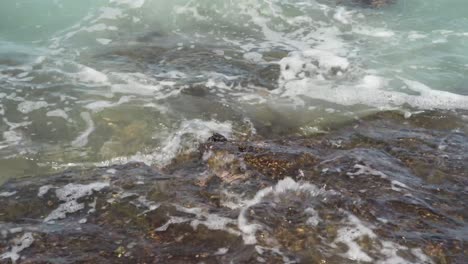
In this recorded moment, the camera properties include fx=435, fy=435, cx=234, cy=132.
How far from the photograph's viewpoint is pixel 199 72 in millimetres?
10211

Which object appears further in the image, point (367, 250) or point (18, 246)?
point (18, 246)

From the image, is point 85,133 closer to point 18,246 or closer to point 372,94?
point 18,246

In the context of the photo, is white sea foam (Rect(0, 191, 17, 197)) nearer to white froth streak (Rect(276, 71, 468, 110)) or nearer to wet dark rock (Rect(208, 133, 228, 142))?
wet dark rock (Rect(208, 133, 228, 142))

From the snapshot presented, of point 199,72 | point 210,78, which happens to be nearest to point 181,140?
point 210,78

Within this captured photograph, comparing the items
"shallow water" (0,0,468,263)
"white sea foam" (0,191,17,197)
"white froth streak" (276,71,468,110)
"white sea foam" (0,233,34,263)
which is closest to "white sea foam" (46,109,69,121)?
"shallow water" (0,0,468,263)

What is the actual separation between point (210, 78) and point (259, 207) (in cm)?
537

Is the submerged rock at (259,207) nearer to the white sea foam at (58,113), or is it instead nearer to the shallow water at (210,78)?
the shallow water at (210,78)

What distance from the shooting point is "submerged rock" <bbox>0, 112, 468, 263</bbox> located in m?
4.27

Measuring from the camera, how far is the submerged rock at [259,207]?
4270 millimetres

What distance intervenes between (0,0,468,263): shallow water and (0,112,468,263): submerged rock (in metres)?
0.09

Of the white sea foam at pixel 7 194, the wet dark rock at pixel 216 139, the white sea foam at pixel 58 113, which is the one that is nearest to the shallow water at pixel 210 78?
the white sea foam at pixel 58 113

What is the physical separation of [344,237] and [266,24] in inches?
423

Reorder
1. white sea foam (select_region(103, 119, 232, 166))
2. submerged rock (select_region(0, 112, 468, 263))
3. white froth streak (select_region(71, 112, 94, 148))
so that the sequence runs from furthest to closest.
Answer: white froth streak (select_region(71, 112, 94, 148)) < white sea foam (select_region(103, 119, 232, 166)) < submerged rock (select_region(0, 112, 468, 263))

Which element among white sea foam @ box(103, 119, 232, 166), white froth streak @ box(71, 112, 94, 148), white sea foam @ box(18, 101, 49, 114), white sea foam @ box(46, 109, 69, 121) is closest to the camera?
white sea foam @ box(103, 119, 232, 166)
